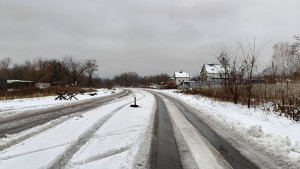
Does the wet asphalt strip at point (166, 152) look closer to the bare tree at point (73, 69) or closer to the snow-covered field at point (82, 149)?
the snow-covered field at point (82, 149)

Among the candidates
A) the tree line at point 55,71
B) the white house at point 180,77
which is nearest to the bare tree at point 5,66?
the tree line at point 55,71

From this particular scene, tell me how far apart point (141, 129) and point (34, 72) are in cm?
6779

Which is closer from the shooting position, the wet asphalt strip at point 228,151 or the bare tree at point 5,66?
the wet asphalt strip at point 228,151

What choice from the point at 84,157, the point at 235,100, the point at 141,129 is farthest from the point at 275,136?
the point at 235,100

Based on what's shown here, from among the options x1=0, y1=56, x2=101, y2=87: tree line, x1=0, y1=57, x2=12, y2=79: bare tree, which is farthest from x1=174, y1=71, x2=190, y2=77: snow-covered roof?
x1=0, y1=57, x2=12, y2=79: bare tree

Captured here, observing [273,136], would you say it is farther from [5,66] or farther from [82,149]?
[5,66]

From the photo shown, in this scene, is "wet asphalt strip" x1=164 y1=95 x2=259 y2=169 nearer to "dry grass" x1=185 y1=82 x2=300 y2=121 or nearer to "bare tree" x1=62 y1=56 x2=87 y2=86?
"dry grass" x1=185 y1=82 x2=300 y2=121

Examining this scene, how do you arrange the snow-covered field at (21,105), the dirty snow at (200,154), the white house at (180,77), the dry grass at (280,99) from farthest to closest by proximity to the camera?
the white house at (180,77), the snow-covered field at (21,105), the dry grass at (280,99), the dirty snow at (200,154)

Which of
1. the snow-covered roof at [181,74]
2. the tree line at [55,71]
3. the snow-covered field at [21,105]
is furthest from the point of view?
the snow-covered roof at [181,74]

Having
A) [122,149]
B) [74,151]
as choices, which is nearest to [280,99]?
[122,149]

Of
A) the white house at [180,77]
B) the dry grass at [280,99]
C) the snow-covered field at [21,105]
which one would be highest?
the white house at [180,77]

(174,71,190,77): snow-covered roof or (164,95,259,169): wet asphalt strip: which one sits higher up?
(174,71,190,77): snow-covered roof

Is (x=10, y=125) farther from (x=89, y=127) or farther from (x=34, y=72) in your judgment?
(x=34, y=72)

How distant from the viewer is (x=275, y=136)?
6.07 m
